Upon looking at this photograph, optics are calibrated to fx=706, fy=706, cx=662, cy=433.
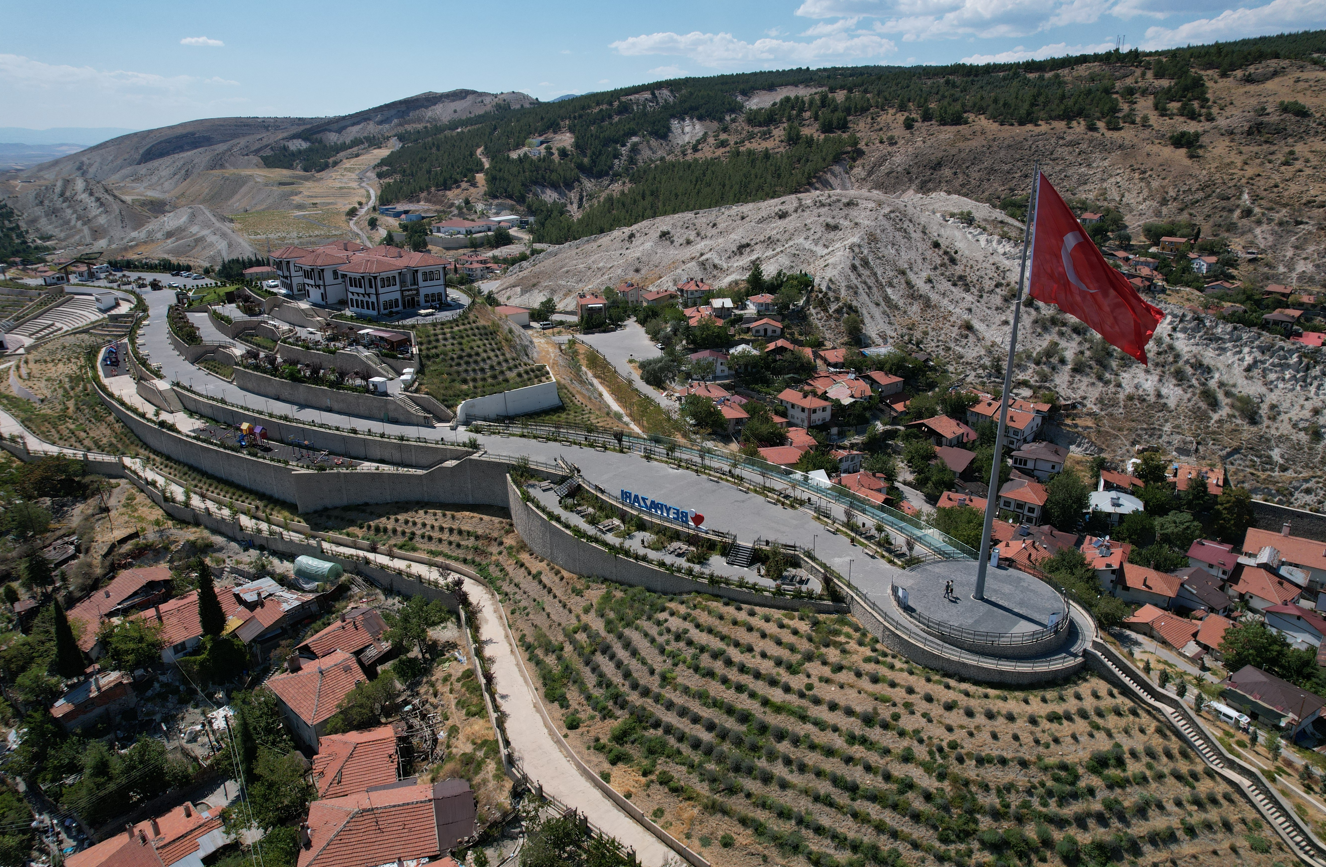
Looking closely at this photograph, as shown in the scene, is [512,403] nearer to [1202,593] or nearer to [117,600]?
[117,600]

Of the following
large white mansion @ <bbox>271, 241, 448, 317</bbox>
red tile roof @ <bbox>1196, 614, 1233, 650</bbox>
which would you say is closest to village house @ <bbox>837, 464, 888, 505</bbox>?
red tile roof @ <bbox>1196, 614, 1233, 650</bbox>

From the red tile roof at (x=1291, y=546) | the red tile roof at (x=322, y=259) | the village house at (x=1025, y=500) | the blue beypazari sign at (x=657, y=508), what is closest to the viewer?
the blue beypazari sign at (x=657, y=508)

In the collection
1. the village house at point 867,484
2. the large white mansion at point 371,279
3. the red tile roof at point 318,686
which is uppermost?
the large white mansion at point 371,279

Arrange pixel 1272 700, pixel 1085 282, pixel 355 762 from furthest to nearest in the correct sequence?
pixel 1272 700
pixel 355 762
pixel 1085 282

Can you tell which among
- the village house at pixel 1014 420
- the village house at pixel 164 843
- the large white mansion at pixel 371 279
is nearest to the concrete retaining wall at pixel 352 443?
the large white mansion at pixel 371 279

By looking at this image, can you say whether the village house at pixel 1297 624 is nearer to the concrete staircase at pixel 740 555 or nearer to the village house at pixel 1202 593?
the village house at pixel 1202 593

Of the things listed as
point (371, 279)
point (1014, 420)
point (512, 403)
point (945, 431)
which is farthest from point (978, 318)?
point (371, 279)
